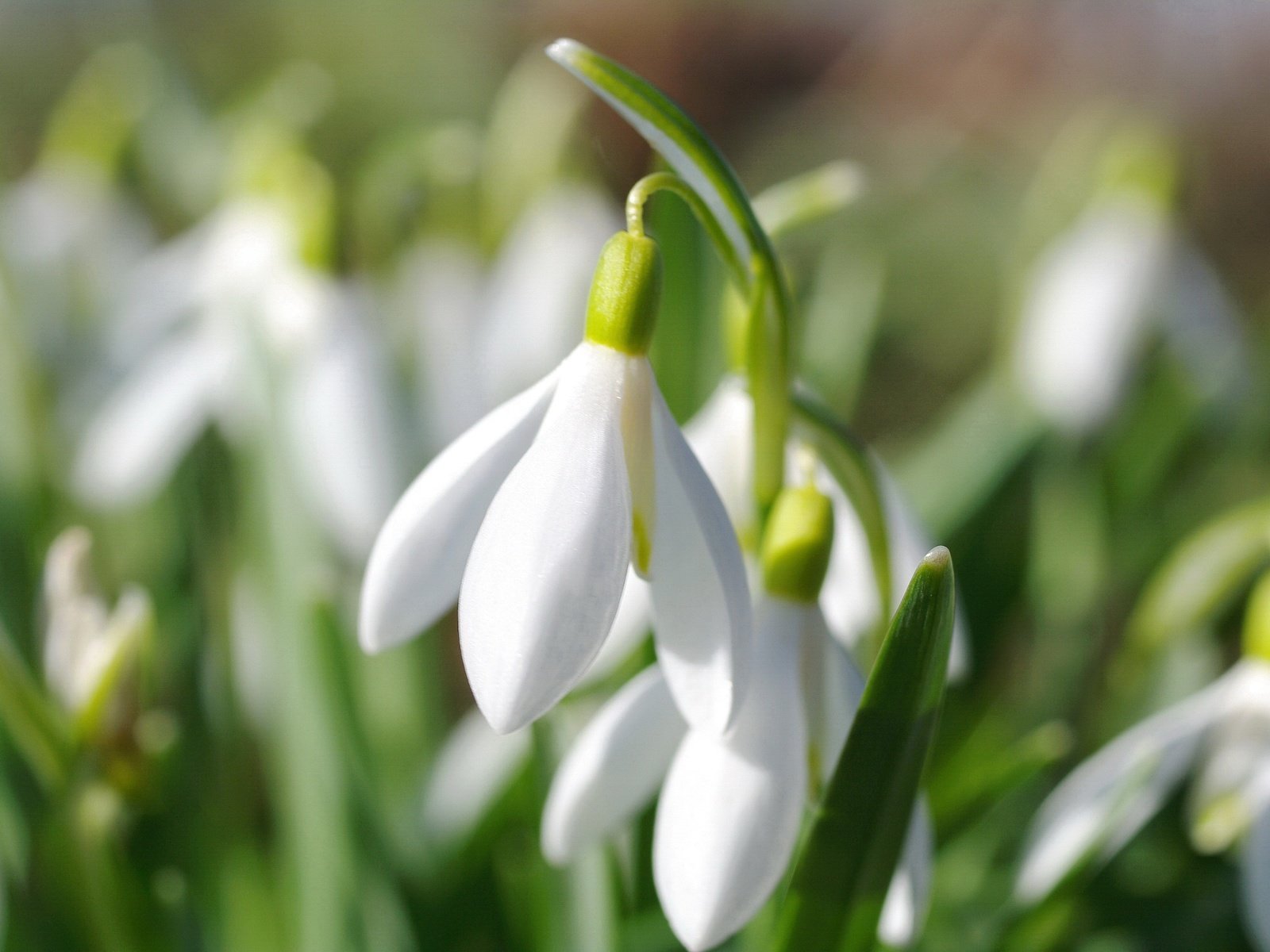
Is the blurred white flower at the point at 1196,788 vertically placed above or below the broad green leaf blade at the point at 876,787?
below

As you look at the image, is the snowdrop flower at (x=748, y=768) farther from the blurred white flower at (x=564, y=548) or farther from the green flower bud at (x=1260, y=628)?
the green flower bud at (x=1260, y=628)

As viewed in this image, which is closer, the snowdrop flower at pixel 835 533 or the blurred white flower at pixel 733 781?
the blurred white flower at pixel 733 781

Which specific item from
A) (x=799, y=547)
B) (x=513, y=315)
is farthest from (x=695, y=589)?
(x=513, y=315)

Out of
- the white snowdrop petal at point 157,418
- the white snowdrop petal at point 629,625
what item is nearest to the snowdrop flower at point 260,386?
the white snowdrop petal at point 157,418

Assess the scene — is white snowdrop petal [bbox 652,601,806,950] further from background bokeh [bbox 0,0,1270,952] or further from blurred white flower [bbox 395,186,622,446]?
blurred white flower [bbox 395,186,622,446]

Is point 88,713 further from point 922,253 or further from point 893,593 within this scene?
point 922,253

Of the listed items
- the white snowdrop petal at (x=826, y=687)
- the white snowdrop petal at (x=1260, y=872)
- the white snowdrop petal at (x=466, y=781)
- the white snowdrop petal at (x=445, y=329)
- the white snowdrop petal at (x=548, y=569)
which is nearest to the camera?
the white snowdrop petal at (x=548, y=569)

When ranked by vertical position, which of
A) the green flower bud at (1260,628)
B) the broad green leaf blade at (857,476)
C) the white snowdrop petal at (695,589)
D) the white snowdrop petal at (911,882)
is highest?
the white snowdrop petal at (695,589)
